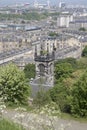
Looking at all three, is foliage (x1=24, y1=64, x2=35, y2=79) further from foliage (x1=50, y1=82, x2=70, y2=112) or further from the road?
foliage (x1=50, y1=82, x2=70, y2=112)

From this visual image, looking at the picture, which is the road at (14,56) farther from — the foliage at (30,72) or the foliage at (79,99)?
the foliage at (79,99)

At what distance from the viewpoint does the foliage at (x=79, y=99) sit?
1269cm

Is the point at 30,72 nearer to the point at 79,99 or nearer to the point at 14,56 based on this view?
the point at 14,56

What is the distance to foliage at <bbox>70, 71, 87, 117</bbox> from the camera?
12688 millimetres

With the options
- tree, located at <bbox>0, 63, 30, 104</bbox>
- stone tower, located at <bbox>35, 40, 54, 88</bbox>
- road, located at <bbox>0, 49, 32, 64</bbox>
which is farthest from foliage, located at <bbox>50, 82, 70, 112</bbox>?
road, located at <bbox>0, 49, 32, 64</bbox>

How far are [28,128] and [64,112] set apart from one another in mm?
6283

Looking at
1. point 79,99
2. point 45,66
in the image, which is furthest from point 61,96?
point 45,66

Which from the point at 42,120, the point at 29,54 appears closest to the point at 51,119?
the point at 42,120

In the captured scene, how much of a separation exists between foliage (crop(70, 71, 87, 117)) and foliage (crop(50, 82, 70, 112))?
0.57 metres

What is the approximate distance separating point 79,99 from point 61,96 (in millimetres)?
2303

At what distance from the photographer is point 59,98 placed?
14906mm

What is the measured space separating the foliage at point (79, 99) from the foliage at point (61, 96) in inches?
22.4

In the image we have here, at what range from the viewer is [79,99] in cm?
1297

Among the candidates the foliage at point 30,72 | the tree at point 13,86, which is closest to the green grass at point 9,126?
the tree at point 13,86
